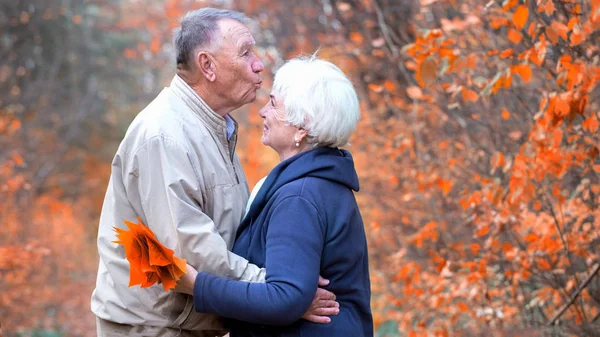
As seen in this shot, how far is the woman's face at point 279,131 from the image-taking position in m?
2.78

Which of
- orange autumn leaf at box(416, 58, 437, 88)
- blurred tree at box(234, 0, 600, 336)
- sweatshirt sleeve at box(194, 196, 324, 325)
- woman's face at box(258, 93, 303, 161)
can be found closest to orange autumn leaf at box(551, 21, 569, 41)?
blurred tree at box(234, 0, 600, 336)

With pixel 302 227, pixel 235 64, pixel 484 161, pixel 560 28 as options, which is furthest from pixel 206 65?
pixel 484 161

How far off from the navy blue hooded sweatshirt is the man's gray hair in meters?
0.61

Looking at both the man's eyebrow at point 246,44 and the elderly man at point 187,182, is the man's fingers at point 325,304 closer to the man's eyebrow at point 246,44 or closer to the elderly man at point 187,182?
the elderly man at point 187,182

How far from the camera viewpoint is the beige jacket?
258cm

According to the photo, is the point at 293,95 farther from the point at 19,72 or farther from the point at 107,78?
the point at 107,78

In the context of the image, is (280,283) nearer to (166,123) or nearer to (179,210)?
(179,210)

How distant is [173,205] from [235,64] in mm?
692

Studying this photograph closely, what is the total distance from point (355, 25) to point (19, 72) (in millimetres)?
10403

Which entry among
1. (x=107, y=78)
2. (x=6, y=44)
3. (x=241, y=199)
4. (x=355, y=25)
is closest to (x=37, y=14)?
(x=6, y=44)

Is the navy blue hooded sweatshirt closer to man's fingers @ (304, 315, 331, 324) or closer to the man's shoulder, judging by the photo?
man's fingers @ (304, 315, 331, 324)

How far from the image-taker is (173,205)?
2561 millimetres

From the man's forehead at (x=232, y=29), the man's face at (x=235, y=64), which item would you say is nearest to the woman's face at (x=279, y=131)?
the man's face at (x=235, y=64)

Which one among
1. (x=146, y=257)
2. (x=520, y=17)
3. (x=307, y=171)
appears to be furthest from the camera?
(x=520, y=17)
